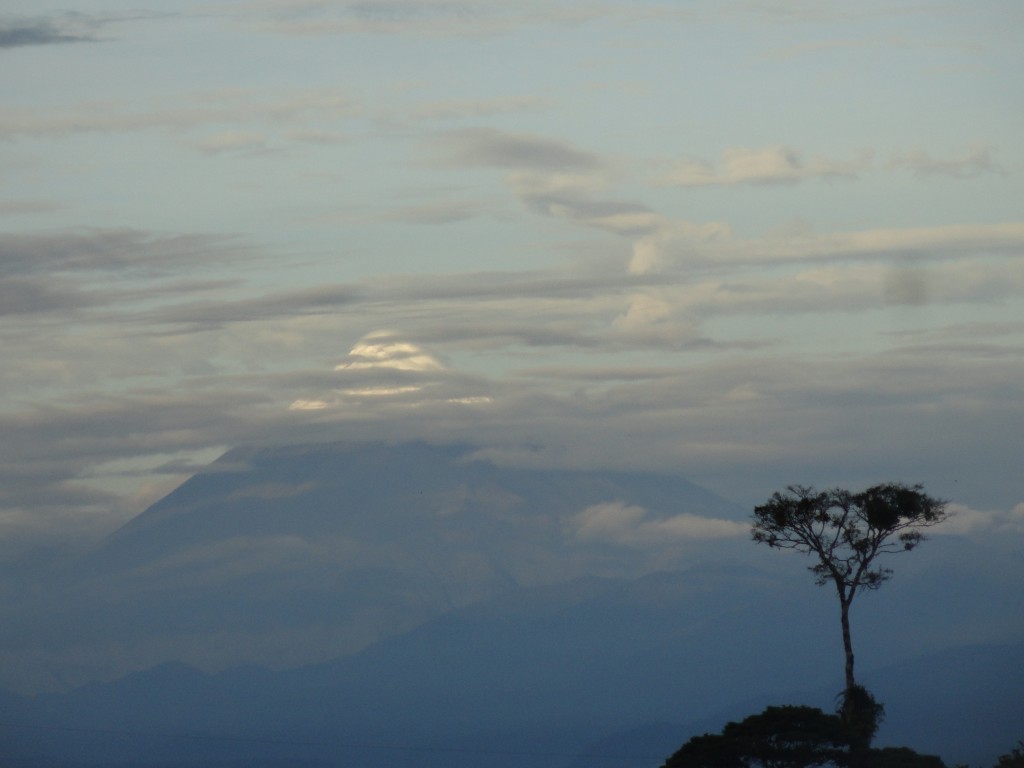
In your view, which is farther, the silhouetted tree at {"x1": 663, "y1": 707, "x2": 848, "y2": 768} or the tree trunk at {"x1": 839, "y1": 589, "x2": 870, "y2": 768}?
the silhouetted tree at {"x1": 663, "y1": 707, "x2": 848, "y2": 768}

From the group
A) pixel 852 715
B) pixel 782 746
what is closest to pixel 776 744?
pixel 782 746

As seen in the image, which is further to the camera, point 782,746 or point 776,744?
point 776,744

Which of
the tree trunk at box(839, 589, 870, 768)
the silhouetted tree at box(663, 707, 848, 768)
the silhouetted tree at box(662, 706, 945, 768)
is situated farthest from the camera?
the silhouetted tree at box(663, 707, 848, 768)

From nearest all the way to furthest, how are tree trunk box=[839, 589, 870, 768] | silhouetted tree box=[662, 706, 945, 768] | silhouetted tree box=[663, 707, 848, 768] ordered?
1. tree trunk box=[839, 589, 870, 768]
2. silhouetted tree box=[662, 706, 945, 768]
3. silhouetted tree box=[663, 707, 848, 768]

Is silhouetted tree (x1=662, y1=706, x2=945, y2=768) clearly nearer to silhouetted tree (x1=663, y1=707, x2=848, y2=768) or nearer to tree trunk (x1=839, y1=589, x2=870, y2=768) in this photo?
silhouetted tree (x1=663, y1=707, x2=848, y2=768)

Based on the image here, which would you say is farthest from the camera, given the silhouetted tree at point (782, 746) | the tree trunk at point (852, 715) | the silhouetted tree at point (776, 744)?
the silhouetted tree at point (776, 744)

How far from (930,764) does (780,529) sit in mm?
14596

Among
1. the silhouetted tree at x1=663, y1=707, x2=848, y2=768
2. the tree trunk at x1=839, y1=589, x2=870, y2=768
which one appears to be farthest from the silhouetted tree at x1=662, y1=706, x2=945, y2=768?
the tree trunk at x1=839, y1=589, x2=870, y2=768

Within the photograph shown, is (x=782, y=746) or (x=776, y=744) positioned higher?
(x=776, y=744)

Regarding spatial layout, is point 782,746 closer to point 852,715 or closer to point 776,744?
point 776,744

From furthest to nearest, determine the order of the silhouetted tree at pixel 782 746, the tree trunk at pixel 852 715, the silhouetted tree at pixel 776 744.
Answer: the silhouetted tree at pixel 776 744
the silhouetted tree at pixel 782 746
the tree trunk at pixel 852 715

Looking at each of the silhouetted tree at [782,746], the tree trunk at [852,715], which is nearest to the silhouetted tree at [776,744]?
the silhouetted tree at [782,746]

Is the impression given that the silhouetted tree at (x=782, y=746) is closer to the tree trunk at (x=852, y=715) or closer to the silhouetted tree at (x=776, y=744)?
the silhouetted tree at (x=776, y=744)

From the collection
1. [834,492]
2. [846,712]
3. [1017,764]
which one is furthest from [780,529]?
[1017,764]
